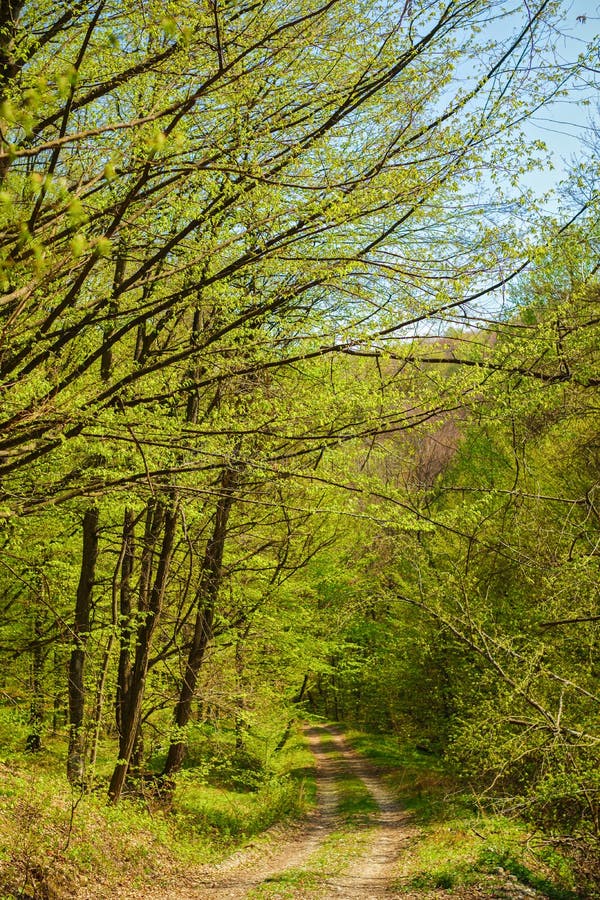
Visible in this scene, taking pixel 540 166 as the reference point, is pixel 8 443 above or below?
below

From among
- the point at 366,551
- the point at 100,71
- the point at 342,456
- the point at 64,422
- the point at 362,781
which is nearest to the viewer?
the point at 64,422

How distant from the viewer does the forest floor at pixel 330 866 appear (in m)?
8.11

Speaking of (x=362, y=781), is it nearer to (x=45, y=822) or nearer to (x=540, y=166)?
(x=45, y=822)

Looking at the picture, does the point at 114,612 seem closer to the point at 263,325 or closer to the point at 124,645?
the point at 124,645

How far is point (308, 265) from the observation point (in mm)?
4488

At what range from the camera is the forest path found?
8.55m

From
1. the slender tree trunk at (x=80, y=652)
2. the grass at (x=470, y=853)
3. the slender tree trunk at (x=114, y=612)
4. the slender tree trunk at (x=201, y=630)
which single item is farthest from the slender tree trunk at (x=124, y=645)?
the grass at (x=470, y=853)

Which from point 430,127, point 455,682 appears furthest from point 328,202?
point 455,682

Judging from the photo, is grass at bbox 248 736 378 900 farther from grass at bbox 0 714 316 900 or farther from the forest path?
grass at bbox 0 714 316 900

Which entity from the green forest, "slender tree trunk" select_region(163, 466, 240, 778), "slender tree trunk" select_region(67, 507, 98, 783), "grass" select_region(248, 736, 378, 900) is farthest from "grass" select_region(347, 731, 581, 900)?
"slender tree trunk" select_region(67, 507, 98, 783)

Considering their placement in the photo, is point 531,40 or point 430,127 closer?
point 531,40

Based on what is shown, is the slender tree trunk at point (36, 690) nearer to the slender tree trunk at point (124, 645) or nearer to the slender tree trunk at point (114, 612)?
the slender tree trunk at point (124, 645)

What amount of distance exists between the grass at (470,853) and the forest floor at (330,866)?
0.12 meters

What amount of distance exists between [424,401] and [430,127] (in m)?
1.78
